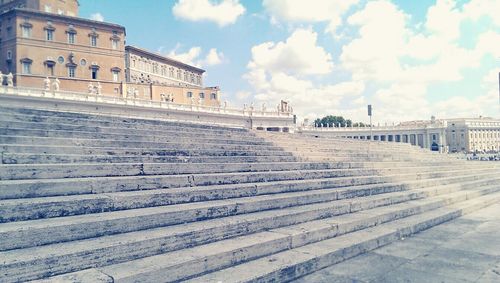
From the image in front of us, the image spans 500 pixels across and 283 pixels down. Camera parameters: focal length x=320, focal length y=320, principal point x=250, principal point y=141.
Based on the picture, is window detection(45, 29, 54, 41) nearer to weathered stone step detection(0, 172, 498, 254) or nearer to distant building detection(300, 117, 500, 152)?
weathered stone step detection(0, 172, 498, 254)

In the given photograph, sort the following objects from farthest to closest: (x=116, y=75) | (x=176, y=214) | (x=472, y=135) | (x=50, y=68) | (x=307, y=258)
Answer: (x=472, y=135) → (x=116, y=75) → (x=50, y=68) → (x=176, y=214) → (x=307, y=258)

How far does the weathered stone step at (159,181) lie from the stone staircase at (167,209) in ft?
0.05

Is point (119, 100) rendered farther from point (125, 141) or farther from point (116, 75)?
point (125, 141)

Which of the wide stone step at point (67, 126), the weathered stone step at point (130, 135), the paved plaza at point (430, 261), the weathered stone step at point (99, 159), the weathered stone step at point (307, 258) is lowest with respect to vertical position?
the paved plaza at point (430, 261)

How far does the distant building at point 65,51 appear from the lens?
4303 centimetres

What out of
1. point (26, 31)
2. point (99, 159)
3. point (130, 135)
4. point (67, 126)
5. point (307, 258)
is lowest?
point (307, 258)

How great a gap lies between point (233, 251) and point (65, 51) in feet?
170

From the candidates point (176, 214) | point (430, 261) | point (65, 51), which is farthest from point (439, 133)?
point (176, 214)

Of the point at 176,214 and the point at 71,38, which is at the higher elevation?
the point at 71,38

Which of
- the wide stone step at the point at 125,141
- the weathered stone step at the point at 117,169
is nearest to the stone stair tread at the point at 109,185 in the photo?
the weathered stone step at the point at 117,169

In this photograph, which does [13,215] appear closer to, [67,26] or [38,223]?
[38,223]

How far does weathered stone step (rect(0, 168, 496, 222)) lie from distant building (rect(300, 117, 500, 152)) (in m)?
75.0

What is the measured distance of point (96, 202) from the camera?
3932 millimetres

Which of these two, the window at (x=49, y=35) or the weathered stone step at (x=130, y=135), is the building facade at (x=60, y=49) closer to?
the window at (x=49, y=35)
